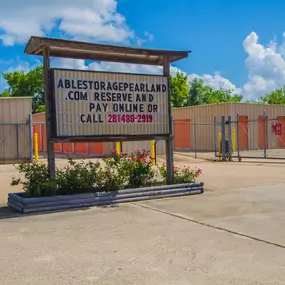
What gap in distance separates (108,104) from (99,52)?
1307mm

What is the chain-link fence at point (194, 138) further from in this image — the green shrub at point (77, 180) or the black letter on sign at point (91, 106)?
the black letter on sign at point (91, 106)

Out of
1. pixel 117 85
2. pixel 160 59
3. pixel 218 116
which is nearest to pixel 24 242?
pixel 117 85

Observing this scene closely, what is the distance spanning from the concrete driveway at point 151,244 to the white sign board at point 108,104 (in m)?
1.80

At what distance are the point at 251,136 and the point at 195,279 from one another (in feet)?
93.9

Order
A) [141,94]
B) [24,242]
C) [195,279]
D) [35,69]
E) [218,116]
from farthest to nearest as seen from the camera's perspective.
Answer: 1. [35,69]
2. [218,116]
3. [141,94]
4. [24,242]
5. [195,279]

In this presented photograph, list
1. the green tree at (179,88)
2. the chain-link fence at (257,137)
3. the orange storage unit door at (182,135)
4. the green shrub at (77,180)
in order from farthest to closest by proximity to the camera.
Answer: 1. the green tree at (179,88)
2. the orange storage unit door at (182,135)
3. the chain-link fence at (257,137)
4. the green shrub at (77,180)

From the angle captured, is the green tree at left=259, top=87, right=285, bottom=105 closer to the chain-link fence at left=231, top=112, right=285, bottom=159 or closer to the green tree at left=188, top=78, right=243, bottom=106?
the green tree at left=188, top=78, right=243, bottom=106

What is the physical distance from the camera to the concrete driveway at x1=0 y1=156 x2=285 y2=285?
4.33m

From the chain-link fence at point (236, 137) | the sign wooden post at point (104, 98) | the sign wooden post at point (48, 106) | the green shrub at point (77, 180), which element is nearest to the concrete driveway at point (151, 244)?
the green shrub at point (77, 180)

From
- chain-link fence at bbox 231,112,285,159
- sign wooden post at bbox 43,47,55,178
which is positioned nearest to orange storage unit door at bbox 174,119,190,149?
chain-link fence at bbox 231,112,285,159

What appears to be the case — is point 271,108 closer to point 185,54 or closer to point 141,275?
point 185,54

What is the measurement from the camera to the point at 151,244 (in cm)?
548

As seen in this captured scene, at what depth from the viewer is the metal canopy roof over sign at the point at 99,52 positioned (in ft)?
27.5

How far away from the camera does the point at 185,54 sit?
995 cm
